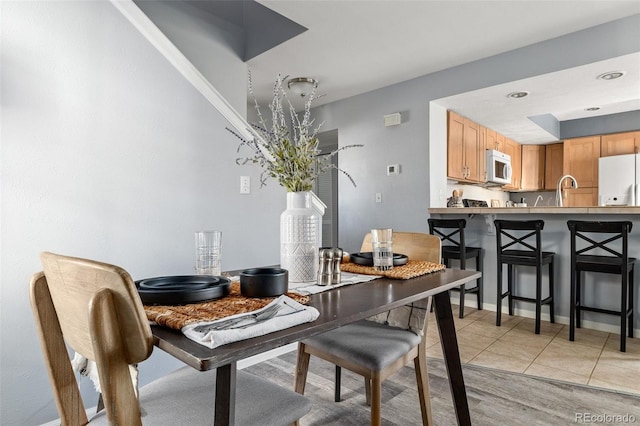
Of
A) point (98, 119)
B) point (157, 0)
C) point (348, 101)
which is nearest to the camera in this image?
point (98, 119)

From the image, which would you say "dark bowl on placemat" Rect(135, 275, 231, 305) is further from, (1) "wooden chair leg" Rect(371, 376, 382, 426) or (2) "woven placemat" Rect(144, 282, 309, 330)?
(1) "wooden chair leg" Rect(371, 376, 382, 426)

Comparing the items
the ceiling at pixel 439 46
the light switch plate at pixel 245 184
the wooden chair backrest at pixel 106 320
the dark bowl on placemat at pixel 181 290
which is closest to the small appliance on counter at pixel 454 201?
the ceiling at pixel 439 46

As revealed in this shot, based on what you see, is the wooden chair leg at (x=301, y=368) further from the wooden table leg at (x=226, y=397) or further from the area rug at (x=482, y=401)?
the wooden table leg at (x=226, y=397)

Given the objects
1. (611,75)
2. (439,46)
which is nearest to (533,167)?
(611,75)

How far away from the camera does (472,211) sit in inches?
136

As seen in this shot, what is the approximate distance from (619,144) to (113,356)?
6.70m

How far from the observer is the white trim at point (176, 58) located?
179 centimetres

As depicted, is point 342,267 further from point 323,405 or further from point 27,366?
point 27,366

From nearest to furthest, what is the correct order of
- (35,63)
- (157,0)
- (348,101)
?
1. (35,63)
2. (157,0)
3. (348,101)

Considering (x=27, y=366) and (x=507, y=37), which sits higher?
(x=507, y=37)

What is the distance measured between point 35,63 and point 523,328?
3.59 metres

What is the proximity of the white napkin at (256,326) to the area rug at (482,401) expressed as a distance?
1172mm

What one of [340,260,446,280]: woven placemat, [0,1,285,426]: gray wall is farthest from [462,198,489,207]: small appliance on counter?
[340,260,446,280]: woven placemat

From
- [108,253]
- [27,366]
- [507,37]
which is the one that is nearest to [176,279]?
[108,253]
